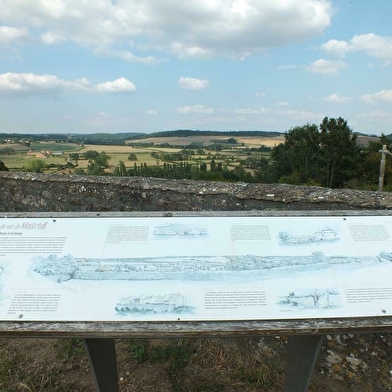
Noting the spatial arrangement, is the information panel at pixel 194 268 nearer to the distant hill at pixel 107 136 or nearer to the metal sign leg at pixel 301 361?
the metal sign leg at pixel 301 361

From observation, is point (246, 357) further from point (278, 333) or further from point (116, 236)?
point (116, 236)

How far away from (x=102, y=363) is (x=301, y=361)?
112 cm

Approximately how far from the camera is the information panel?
1.64m

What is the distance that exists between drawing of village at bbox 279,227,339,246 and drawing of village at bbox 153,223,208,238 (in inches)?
17.9

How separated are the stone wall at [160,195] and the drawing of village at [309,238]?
0.90 meters

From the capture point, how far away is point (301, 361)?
1880 millimetres

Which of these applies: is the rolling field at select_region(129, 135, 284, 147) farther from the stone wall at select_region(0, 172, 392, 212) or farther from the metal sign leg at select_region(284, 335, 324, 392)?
the metal sign leg at select_region(284, 335, 324, 392)

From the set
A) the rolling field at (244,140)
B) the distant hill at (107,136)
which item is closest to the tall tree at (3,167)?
the distant hill at (107,136)

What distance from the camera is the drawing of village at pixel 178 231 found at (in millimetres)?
1991

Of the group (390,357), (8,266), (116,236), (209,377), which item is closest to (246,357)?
(209,377)

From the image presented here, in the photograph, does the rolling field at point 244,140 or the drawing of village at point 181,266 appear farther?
the rolling field at point 244,140

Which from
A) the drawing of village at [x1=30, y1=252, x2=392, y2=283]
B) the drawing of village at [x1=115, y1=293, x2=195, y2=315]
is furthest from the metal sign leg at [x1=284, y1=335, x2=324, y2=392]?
the drawing of village at [x1=115, y1=293, x2=195, y2=315]

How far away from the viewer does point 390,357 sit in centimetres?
220

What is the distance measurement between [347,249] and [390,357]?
907mm
